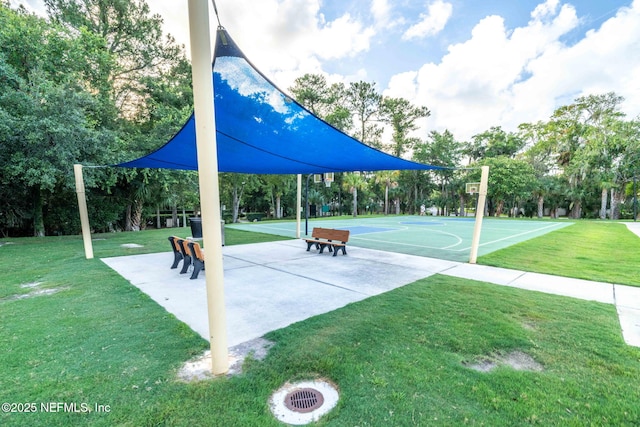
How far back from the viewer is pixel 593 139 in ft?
91.3

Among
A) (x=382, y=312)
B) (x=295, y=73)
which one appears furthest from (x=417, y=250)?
(x=295, y=73)

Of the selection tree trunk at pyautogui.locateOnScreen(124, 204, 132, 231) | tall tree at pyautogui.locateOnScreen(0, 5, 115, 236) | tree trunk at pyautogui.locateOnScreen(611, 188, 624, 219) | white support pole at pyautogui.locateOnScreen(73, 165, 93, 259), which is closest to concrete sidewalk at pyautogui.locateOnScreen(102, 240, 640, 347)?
white support pole at pyautogui.locateOnScreen(73, 165, 93, 259)

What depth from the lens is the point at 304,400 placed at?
84.4 inches

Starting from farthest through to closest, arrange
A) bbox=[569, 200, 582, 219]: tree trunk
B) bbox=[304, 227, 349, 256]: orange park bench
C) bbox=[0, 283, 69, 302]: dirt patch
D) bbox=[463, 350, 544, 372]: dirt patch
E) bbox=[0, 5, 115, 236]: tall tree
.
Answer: bbox=[569, 200, 582, 219]: tree trunk
bbox=[0, 5, 115, 236]: tall tree
bbox=[304, 227, 349, 256]: orange park bench
bbox=[0, 283, 69, 302]: dirt patch
bbox=[463, 350, 544, 372]: dirt patch

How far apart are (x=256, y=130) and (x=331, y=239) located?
443 cm

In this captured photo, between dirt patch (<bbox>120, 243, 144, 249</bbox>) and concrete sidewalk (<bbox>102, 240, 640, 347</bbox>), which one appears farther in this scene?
dirt patch (<bbox>120, 243, 144, 249</bbox>)

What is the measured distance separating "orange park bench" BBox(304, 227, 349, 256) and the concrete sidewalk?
361mm

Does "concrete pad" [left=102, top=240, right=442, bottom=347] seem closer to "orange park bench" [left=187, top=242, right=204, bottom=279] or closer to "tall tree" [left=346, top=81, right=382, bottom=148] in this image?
"orange park bench" [left=187, top=242, right=204, bottom=279]

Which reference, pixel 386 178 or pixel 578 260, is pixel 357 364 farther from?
pixel 386 178

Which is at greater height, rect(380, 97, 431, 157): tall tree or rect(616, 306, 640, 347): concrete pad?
rect(380, 97, 431, 157): tall tree

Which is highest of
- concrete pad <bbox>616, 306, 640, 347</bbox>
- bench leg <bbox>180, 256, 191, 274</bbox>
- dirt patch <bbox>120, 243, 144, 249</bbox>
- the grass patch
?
bench leg <bbox>180, 256, 191, 274</bbox>

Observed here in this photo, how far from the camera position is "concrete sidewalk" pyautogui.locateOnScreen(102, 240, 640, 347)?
147 inches

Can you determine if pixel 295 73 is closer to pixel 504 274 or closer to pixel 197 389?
pixel 504 274

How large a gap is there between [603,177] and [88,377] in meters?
38.0
